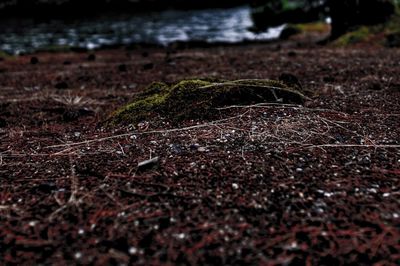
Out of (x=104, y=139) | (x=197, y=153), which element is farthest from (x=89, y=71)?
(x=197, y=153)

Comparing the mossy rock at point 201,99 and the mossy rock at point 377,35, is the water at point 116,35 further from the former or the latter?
the mossy rock at point 201,99

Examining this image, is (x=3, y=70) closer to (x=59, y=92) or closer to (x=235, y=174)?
(x=59, y=92)

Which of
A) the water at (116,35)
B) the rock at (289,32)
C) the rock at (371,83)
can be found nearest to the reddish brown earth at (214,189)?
the rock at (371,83)

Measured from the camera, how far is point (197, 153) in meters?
3.55

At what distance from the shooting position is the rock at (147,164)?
3.26 meters

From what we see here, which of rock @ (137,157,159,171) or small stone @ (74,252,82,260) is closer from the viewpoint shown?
small stone @ (74,252,82,260)

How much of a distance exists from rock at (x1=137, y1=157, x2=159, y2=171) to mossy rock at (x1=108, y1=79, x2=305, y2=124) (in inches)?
49.3

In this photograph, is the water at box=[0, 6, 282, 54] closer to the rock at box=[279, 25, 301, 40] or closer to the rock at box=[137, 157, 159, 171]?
the rock at box=[279, 25, 301, 40]

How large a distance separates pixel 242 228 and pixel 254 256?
25 centimetres

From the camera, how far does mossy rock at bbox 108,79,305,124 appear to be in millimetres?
4641

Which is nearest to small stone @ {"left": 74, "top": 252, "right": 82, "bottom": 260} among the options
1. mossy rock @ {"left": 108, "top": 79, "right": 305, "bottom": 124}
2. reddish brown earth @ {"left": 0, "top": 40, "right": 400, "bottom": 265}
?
reddish brown earth @ {"left": 0, "top": 40, "right": 400, "bottom": 265}

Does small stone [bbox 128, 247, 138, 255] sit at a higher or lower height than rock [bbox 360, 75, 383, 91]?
higher

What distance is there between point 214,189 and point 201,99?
6.85 feet

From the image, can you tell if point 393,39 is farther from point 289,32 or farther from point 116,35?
point 116,35
